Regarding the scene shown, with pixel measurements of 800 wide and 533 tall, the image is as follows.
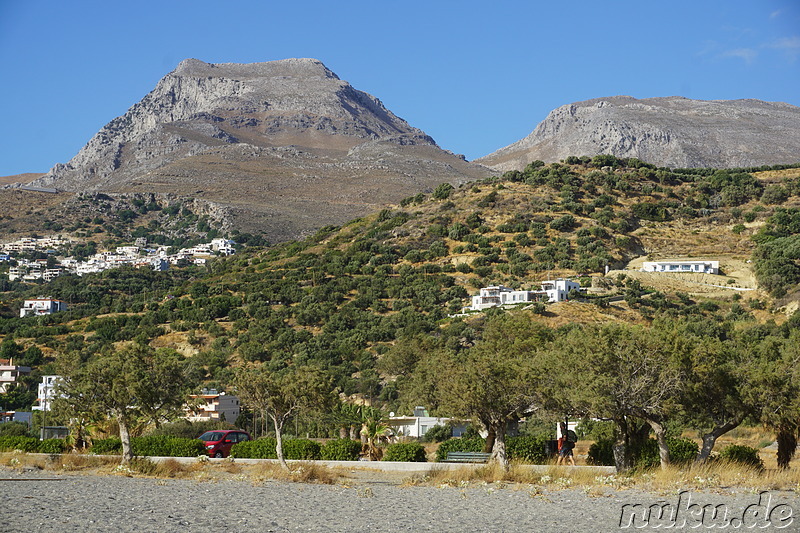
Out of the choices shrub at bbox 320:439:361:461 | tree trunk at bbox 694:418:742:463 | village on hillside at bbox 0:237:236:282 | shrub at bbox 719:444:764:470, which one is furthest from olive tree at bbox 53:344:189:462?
village on hillside at bbox 0:237:236:282

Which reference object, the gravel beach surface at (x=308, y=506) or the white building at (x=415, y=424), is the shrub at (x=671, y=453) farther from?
the white building at (x=415, y=424)

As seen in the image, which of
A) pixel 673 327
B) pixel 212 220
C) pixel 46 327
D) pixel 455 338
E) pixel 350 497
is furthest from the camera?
pixel 212 220

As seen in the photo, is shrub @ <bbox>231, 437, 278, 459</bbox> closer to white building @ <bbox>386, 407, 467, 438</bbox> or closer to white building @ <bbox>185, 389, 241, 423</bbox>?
white building @ <bbox>386, 407, 467, 438</bbox>

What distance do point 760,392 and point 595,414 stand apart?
4184 millimetres

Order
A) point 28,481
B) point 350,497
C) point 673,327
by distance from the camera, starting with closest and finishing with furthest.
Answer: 1. point 350,497
2. point 28,481
3. point 673,327

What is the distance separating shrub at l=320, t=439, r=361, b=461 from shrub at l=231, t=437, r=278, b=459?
164 cm

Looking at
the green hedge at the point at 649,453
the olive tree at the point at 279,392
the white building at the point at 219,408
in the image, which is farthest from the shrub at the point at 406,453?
the white building at the point at 219,408

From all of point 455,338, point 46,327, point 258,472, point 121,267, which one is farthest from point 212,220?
point 258,472

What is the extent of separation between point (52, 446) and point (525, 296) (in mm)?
52156

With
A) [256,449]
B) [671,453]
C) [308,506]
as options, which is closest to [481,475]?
[671,453]

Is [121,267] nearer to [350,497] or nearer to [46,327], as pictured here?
[46,327]

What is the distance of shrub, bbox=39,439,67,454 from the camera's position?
30.7 metres

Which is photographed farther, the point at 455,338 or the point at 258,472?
the point at 455,338

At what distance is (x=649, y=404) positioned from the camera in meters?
22.5
